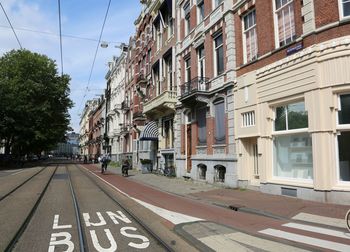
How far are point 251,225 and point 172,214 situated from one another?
2.52 metres

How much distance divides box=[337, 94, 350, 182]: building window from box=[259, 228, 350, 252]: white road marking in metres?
4.51

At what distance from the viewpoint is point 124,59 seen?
52656 mm

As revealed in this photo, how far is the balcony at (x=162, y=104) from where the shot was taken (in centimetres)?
2614

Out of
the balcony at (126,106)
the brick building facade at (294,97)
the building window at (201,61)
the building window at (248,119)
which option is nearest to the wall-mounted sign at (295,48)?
the brick building facade at (294,97)

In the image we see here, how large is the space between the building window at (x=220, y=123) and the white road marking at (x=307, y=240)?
34.8 feet

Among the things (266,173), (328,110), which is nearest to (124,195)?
(266,173)

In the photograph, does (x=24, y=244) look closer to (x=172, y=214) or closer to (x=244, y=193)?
(x=172, y=214)

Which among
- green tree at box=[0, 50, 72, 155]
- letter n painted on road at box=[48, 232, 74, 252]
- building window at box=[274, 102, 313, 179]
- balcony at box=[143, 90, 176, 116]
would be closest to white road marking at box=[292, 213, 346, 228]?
building window at box=[274, 102, 313, 179]

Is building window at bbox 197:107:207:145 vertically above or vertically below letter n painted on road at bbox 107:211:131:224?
above

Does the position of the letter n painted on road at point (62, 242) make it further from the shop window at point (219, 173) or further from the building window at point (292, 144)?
the shop window at point (219, 173)

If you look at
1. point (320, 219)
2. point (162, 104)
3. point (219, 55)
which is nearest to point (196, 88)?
point (219, 55)

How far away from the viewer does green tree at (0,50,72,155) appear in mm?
41156

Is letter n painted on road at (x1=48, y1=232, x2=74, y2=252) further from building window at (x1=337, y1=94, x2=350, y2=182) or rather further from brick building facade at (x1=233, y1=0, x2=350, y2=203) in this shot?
building window at (x1=337, y1=94, x2=350, y2=182)

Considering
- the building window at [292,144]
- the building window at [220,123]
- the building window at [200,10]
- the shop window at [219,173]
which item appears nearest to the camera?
the building window at [292,144]
